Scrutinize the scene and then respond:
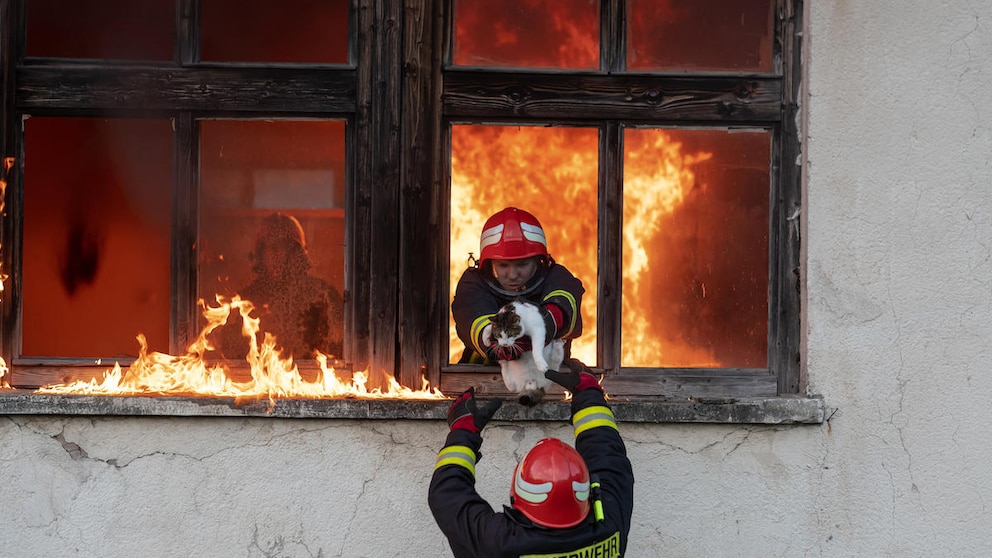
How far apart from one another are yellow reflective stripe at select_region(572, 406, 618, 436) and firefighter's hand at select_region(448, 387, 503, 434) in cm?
32

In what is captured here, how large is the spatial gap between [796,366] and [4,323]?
3732 mm

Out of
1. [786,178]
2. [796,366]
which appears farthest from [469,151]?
[796,366]

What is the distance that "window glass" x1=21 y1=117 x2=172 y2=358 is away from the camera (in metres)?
4.88

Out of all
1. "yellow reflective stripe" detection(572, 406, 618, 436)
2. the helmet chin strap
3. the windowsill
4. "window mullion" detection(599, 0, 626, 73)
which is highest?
"window mullion" detection(599, 0, 626, 73)

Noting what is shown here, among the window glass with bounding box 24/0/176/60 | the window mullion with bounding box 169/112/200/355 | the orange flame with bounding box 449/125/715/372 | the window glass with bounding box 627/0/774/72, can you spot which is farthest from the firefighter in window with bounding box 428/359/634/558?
the window glass with bounding box 24/0/176/60

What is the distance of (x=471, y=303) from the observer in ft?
14.4

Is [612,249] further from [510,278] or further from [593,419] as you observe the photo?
[593,419]

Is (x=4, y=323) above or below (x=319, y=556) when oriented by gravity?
above

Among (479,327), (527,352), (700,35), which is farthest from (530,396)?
(700,35)

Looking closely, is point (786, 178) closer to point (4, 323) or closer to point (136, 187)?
point (136, 187)

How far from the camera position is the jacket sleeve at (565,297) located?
4.21m

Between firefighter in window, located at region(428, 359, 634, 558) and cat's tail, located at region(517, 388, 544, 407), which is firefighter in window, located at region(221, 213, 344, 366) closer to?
cat's tail, located at region(517, 388, 544, 407)

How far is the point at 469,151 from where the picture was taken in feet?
16.2

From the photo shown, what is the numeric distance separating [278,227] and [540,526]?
2.24 meters
